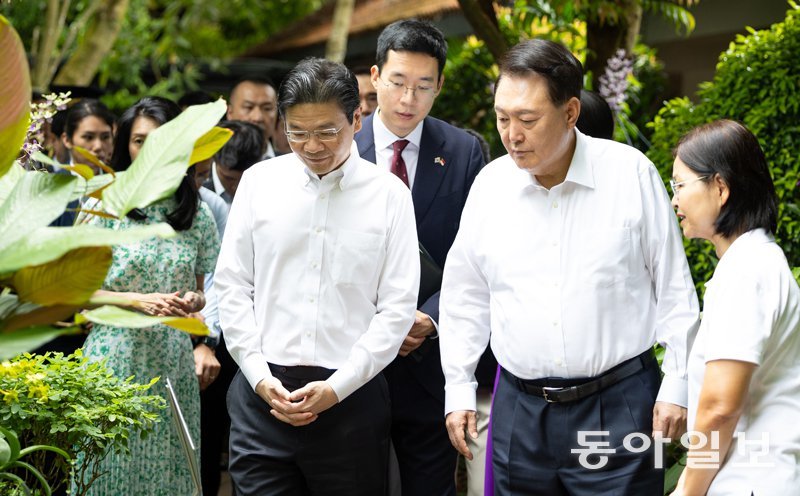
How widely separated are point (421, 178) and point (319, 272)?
2.66 feet

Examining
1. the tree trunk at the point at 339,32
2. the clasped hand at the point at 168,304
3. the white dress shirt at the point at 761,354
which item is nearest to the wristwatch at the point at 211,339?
the clasped hand at the point at 168,304

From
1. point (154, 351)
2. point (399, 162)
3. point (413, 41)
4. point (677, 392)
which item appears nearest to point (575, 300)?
point (677, 392)

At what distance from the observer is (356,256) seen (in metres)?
3.59

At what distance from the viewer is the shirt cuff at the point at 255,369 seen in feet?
11.5

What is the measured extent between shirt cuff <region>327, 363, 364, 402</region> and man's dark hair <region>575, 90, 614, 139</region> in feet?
4.74

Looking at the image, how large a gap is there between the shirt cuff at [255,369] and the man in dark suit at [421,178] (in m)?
0.64

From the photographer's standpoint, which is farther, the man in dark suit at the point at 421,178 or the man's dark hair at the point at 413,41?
the man's dark hair at the point at 413,41

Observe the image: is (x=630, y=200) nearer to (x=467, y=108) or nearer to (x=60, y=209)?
(x=60, y=209)

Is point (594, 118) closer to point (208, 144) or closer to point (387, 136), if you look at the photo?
point (387, 136)

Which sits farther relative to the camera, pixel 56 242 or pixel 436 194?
pixel 436 194

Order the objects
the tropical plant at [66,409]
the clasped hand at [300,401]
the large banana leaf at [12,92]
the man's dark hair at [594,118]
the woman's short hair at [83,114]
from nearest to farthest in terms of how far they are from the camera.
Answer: the large banana leaf at [12,92]
the tropical plant at [66,409]
the clasped hand at [300,401]
the man's dark hair at [594,118]
the woman's short hair at [83,114]

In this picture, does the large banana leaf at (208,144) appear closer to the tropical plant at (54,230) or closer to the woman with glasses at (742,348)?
the tropical plant at (54,230)

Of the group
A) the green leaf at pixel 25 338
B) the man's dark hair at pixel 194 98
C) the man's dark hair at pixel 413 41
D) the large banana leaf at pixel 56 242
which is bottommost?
the green leaf at pixel 25 338

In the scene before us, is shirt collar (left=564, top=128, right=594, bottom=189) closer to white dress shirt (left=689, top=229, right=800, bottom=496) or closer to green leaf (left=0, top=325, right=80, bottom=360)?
white dress shirt (left=689, top=229, right=800, bottom=496)
